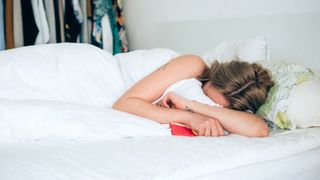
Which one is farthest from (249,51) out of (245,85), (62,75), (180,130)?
(62,75)

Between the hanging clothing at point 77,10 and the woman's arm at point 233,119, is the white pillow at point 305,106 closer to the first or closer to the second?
the woman's arm at point 233,119

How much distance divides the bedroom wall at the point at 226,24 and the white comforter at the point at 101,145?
47 centimetres

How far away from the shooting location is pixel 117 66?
1.18m

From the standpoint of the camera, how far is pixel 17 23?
70.1 inches

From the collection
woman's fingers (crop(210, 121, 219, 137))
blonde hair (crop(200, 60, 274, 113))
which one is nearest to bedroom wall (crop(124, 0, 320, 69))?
blonde hair (crop(200, 60, 274, 113))

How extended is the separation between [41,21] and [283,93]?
4.65ft

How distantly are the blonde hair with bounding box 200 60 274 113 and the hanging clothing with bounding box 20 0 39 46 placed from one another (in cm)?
123

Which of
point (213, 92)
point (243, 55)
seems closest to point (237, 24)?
point (243, 55)

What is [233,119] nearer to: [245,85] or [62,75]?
[245,85]

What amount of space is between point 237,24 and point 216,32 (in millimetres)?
135

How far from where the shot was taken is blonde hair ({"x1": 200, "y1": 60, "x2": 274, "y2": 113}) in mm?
962

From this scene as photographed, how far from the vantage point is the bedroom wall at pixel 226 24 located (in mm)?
1187

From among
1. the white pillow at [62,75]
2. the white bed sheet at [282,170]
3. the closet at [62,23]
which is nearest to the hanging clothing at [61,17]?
the closet at [62,23]

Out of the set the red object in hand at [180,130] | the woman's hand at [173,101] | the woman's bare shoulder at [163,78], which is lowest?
the red object in hand at [180,130]
